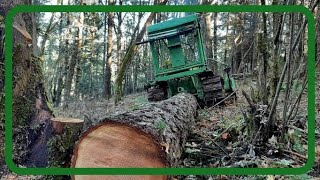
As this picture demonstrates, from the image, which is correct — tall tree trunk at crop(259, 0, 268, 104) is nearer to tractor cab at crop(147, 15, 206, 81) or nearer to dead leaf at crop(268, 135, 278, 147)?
dead leaf at crop(268, 135, 278, 147)

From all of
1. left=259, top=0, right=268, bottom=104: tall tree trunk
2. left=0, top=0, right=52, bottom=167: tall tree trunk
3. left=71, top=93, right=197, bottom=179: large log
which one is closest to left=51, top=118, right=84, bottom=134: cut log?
left=0, top=0, right=52, bottom=167: tall tree trunk

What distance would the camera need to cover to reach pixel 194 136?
3418 mm

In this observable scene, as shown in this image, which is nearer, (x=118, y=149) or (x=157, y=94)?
(x=118, y=149)

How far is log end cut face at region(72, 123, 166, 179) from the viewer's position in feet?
6.12

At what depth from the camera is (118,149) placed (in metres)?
1.87

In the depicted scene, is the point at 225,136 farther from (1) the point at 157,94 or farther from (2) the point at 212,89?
(1) the point at 157,94

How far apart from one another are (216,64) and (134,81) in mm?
7174

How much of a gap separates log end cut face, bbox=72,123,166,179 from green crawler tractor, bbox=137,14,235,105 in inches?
83.2

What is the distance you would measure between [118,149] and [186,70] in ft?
11.4

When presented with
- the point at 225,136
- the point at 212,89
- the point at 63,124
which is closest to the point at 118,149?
the point at 63,124

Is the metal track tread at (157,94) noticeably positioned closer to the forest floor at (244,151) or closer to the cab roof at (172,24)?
the cab roof at (172,24)

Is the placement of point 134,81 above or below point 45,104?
below

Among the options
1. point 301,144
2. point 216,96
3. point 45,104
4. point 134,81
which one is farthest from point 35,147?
point 134,81

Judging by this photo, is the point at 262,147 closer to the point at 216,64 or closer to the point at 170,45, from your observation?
the point at 170,45
